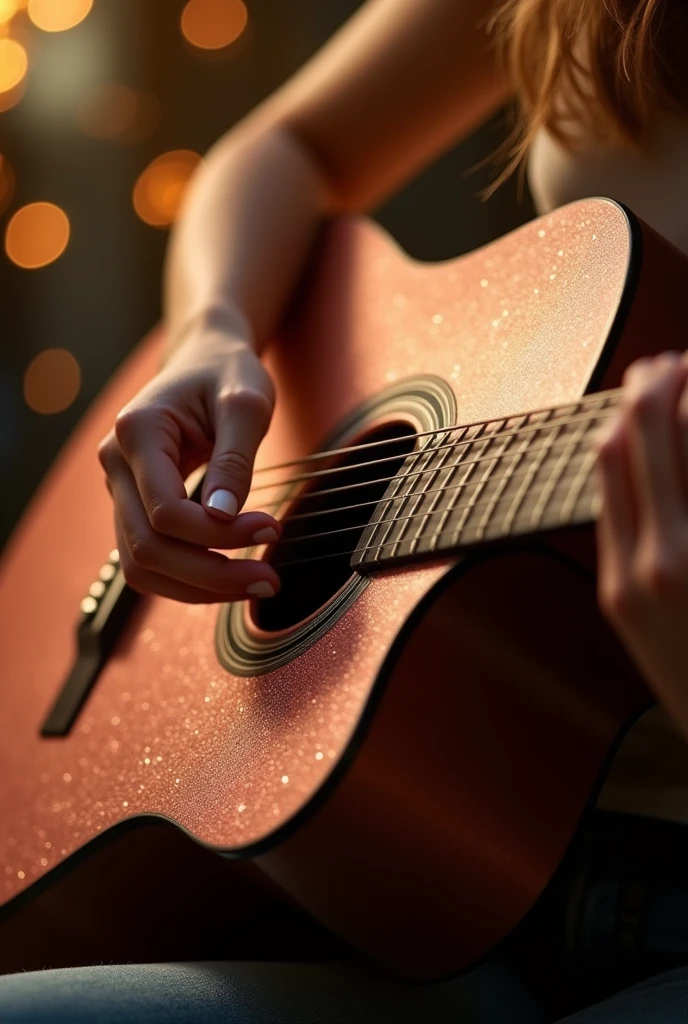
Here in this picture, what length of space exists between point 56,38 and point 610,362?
1.64 metres

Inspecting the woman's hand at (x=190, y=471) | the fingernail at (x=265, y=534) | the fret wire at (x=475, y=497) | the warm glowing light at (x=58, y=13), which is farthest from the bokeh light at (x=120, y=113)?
the fret wire at (x=475, y=497)

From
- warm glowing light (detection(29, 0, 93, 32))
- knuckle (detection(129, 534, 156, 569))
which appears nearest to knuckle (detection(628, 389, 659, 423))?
knuckle (detection(129, 534, 156, 569))

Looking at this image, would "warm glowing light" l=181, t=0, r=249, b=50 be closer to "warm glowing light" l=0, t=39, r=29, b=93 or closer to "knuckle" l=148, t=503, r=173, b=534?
"warm glowing light" l=0, t=39, r=29, b=93

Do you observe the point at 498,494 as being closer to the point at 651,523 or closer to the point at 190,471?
the point at 651,523

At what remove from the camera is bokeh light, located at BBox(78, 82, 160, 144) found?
188 centimetres

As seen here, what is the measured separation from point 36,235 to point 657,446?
67.3 inches

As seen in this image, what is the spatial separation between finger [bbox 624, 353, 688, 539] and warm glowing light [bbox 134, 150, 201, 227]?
161cm

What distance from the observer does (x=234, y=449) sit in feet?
2.22

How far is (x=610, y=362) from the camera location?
55 centimetres

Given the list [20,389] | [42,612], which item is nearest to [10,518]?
[20,389]

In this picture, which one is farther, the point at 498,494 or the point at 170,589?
the point at 170,589

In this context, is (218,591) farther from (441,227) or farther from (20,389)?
(20,389)

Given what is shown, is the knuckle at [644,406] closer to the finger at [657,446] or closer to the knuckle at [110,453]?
the finger at [657,446]

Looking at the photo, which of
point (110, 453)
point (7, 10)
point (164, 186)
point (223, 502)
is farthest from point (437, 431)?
point (7, 10)
